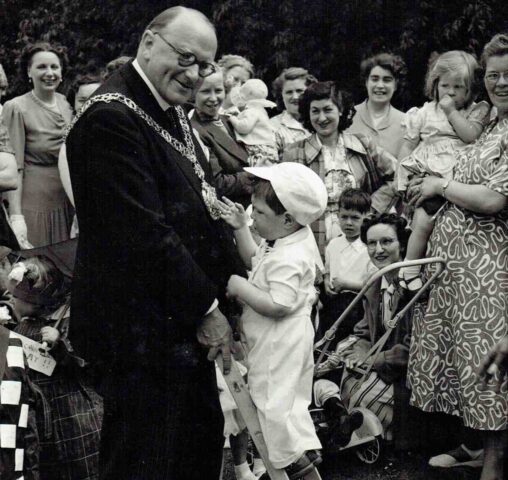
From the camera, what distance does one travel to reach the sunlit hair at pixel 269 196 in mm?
4266

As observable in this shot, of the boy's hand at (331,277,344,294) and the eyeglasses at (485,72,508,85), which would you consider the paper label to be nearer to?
the boy's hand at (331,277,344,294)

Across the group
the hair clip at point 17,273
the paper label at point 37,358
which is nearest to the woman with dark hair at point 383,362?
the paper label at point 37,358

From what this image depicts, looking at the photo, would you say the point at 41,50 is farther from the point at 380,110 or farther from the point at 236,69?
the point at 380,110

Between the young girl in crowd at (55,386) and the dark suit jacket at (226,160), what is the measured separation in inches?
63.5

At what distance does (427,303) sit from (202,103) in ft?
6.18

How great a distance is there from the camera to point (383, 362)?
18.1 ft

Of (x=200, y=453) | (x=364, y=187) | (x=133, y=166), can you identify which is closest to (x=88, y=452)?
(x=200, y=453)

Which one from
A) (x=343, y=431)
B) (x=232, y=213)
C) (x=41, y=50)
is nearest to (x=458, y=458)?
(x=343, y=431)

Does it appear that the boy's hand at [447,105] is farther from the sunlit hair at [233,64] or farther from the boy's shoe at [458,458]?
the sunlit hair at [233,64]

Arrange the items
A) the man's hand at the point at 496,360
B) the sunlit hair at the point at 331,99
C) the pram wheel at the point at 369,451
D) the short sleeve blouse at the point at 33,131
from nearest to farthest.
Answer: the man's hand at the point at 496,360 < the pram wheel at the point at 369,451 < the sunlit hair at the point at 331,99 < the short sleeve blouse at the point at 33,131

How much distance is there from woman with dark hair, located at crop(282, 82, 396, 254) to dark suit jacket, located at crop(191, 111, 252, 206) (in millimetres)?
579

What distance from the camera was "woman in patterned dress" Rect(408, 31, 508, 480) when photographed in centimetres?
478

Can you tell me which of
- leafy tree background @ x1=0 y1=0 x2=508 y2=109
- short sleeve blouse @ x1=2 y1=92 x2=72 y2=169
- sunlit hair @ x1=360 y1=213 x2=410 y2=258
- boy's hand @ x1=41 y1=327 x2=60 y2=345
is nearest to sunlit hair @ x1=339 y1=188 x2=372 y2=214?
sunlit hair @ x1=360 y1=213 x2=410 y2=258

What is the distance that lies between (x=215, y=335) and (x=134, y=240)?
48 centimetres
